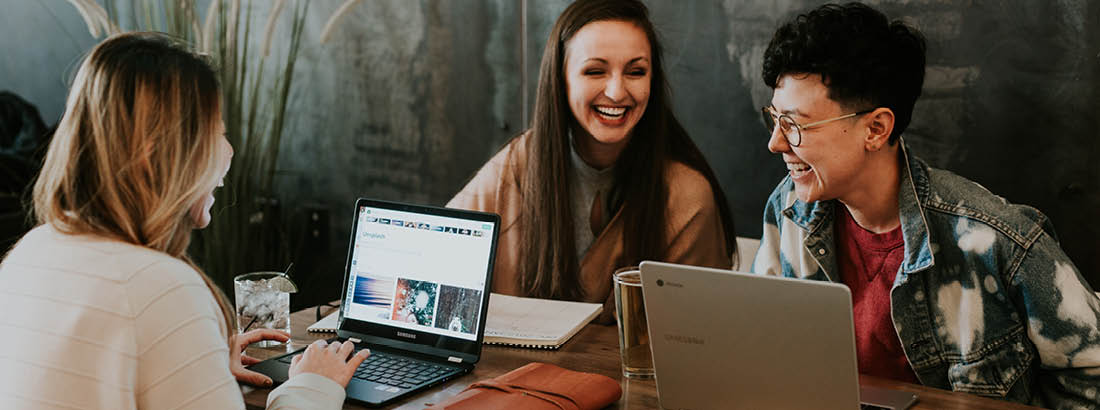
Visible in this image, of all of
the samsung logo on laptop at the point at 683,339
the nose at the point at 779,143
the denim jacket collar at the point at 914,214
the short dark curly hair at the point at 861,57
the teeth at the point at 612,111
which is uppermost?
the short dark curly hair at the point at 861,57

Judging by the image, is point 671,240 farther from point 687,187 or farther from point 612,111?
point 612,111

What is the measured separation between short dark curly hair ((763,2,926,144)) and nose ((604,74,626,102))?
0.57 metres

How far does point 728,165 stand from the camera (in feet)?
9.48

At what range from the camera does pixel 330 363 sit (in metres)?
1.47

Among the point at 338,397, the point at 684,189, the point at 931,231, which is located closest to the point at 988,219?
the point at 931,231

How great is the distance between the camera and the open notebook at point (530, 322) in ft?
5.70

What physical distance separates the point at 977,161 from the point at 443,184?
6.14 feet

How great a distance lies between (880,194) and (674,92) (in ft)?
3.94

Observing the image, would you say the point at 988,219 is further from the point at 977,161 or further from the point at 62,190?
the point at 62,190

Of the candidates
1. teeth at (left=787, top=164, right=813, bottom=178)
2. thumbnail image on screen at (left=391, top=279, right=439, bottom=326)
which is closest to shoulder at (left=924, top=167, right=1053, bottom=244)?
teeth at (left=787, top=164, right=813, bottom=178)

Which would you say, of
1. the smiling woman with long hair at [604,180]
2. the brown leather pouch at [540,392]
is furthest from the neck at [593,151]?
the brown leather pouch at [540,392]

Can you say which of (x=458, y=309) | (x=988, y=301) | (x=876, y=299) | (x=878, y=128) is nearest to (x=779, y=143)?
(x=878, y=128)

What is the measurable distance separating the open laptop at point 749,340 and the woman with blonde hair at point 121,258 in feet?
1.96

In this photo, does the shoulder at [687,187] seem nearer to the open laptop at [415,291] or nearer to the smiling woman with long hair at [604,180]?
the smiling woman with long hair at [604,180]
